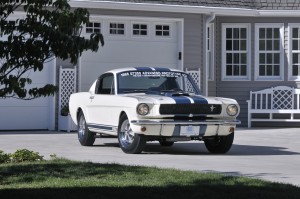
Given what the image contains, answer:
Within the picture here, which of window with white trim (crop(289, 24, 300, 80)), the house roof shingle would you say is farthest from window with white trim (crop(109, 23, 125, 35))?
window with white trim (crop(289, 24, 300, 80))

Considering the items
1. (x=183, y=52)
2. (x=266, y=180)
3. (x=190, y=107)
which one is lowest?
(x=266, y=180)

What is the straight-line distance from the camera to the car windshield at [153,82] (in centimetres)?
1535

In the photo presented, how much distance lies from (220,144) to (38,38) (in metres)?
8.07

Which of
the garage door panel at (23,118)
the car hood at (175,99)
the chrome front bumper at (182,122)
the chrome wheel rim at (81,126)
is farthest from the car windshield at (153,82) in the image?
the garage door panel at (23,118)

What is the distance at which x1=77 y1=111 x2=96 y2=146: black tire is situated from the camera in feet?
53.9

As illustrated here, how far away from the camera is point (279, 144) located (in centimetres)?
1750

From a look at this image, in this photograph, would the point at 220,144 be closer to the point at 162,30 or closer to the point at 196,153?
the point at 196,153

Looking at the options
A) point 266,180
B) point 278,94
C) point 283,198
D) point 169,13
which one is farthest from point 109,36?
point 283,198

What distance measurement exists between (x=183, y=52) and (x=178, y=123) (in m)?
9.01

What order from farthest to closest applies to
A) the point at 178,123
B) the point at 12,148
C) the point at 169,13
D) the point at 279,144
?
the point at 169,13, the point at 279,144, the point at 12,148, the point at 178,123

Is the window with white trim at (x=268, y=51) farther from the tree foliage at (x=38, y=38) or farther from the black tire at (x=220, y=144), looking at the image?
the tree foliage at (x=38, y=38)

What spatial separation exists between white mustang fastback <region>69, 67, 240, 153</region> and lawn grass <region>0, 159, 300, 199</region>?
2.37m

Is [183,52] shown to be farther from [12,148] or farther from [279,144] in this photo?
[12,148]

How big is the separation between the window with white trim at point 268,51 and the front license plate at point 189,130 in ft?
33.9
